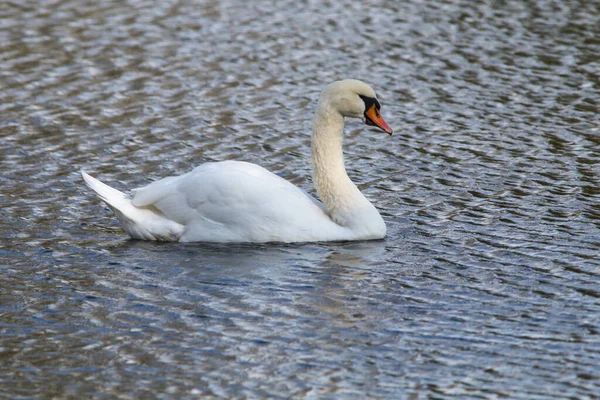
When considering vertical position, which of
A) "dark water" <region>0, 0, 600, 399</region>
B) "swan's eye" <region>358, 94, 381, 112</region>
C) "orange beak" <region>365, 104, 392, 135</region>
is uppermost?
"swan's eye" <region>358, 94, 381, 112</region>

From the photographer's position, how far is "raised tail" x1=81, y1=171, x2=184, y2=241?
10414 mm

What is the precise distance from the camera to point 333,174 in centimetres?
1075

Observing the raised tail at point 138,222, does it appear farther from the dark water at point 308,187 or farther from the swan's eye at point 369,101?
the swan's eye at point 369,101

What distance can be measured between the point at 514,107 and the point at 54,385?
9.29 m

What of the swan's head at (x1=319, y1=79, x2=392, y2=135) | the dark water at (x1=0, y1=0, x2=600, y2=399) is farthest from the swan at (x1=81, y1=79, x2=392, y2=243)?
the dark water at (x1=0, y1=0, x2=600, y2=399)

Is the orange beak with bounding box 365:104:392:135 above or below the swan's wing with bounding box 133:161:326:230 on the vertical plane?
above

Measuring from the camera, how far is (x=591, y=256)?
32.1ft

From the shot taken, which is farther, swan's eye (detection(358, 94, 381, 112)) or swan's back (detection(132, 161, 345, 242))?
swan's eye (detection(358, 94, 381, 112))

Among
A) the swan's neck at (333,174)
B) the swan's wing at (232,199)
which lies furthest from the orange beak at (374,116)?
the swan's wing at (232,199)

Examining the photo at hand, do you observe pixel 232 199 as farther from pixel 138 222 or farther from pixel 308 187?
pixel 308 187

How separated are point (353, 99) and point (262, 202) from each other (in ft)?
4.23

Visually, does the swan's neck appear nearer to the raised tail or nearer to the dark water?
the dark water

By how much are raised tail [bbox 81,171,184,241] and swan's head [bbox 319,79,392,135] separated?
5.99 ft

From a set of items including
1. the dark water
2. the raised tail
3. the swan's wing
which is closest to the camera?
the dark water
